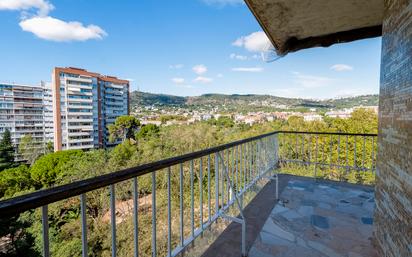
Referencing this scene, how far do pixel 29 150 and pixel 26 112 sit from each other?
1182 cm

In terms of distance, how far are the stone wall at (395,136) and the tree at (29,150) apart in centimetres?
3752

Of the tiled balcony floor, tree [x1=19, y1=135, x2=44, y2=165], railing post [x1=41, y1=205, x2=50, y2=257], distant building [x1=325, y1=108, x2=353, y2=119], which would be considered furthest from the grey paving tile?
tree [x1=19, y1=135, x2=44, y2=165]

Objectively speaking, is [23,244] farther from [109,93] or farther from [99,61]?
[99,61]

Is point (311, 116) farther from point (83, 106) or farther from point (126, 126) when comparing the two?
point (83, 106)

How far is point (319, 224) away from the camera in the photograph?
262 centimetres

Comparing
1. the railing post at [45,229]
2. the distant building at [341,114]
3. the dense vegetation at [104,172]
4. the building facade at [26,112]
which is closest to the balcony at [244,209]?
the railing post at [45,229]

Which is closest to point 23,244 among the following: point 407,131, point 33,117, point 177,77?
point 407,131

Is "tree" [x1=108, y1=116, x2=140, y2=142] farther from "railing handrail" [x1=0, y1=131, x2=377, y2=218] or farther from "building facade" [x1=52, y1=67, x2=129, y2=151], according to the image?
"railing handrail" [x1=0, y1=131, x2=377, y2=218]

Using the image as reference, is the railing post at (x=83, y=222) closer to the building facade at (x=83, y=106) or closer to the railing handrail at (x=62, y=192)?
the railing handrail at (x=62, y=192)

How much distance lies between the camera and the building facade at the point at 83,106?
3809 centimetres

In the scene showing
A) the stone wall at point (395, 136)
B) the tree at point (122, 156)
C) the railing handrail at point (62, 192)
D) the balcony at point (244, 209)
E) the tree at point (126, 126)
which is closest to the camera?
the railing handrail at point (62, 192)

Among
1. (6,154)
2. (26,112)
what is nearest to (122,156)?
(6,154)

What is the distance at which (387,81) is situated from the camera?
171cm

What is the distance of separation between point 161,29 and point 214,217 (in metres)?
30.2
